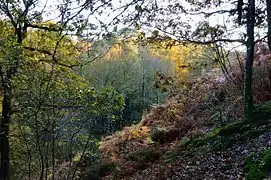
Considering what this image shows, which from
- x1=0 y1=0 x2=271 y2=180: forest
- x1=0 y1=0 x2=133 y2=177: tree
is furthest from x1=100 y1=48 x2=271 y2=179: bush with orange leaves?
x1=0 y1=0 x2=133 y2=177: tree

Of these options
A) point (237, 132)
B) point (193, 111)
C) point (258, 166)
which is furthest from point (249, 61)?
point (193, 111)

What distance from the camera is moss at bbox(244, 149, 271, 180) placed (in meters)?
5.88

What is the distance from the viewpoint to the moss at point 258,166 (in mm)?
5880

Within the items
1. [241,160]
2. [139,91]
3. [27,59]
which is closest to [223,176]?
[241,160]

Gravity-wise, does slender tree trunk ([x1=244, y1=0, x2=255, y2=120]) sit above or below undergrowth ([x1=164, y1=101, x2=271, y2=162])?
above

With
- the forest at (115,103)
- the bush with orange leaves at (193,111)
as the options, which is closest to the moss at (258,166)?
the forest at (115,103)

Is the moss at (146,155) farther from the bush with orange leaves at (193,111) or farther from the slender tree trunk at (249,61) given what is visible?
the slender tree trunk at (249,61)

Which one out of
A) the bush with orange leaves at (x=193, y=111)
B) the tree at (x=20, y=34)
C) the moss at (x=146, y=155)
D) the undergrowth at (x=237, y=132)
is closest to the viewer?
the tree at (x=20, y=34)

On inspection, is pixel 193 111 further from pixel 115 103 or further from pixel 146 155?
pixel 115 103

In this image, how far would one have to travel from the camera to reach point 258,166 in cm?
612

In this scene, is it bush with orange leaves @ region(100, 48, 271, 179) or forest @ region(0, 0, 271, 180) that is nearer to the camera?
forest @ region(0, 0, 271, 180)

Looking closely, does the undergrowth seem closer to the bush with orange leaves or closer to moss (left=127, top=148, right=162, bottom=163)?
the bush with orange leaves

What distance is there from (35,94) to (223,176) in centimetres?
377

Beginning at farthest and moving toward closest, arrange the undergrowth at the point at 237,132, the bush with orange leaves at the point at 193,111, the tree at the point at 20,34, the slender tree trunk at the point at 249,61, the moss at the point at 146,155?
the bush with orange leaves at the point at 193,111
the moss at the point at 146,155
the undergrowth at the point at 237,132
the slender tree trunk at the point at 249,61
the tree at the point at 20,34
